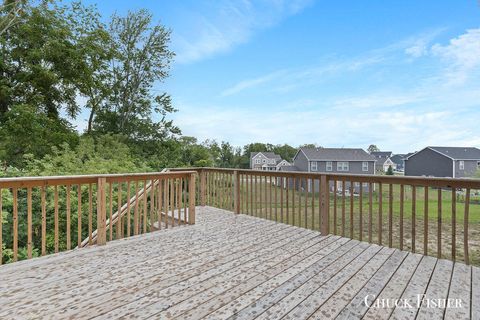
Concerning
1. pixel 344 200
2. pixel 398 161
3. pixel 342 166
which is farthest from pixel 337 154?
pixel 398 161

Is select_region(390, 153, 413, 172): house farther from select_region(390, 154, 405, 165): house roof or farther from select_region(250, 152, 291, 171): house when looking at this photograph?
select_region(250, 152, 291, 171): house

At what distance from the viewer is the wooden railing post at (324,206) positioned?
3.73 m

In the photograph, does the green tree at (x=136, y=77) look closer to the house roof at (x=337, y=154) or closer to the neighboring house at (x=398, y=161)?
the house roof at (x=337, y=154)

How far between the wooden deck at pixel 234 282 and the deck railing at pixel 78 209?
30cm

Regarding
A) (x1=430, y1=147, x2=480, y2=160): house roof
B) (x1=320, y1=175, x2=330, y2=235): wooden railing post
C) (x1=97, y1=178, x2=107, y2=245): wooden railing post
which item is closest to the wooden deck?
(x1=97, y1=178, x2=107, y2=245): wooden railing post

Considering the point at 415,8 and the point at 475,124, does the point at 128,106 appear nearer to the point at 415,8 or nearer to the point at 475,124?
the point at 415,8

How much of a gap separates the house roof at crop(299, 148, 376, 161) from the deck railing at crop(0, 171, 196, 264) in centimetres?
2072

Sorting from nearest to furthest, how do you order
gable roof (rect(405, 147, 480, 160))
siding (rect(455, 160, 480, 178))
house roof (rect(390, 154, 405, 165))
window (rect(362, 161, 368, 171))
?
siding (rect(455, 160, 480, 178)) → window (rect(362, 161, 368, 171)) → gable roof (rect(405, 147, 480, 160)) → house roof (rect(390, 154, 405, 165))

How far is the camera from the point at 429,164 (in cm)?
2653

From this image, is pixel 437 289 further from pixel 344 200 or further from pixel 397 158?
pixel 397 158

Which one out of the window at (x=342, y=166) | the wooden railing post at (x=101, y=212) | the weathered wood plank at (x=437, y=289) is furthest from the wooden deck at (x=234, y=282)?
the window at (x=342, y=166)

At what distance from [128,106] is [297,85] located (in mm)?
8569

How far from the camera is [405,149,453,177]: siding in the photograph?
2450cm

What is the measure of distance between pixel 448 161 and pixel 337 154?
1067 centimetres
